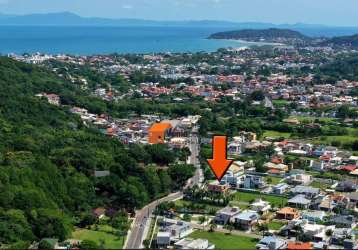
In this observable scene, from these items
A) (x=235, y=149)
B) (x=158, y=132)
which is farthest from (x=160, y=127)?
(x=235, y=149)

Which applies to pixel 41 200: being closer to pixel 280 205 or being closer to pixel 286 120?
pixel 280 205

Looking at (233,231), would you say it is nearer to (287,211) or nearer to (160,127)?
(287,211)

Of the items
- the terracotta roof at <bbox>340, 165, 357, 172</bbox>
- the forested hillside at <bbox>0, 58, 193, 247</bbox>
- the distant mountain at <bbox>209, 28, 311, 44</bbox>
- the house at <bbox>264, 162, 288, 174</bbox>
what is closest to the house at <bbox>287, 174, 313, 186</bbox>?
the house at <bbox>264, 162, 288, 174</bbox>

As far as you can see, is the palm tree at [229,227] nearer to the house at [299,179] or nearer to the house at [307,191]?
the house at [307,191]

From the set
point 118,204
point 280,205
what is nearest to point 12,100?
point 118,204

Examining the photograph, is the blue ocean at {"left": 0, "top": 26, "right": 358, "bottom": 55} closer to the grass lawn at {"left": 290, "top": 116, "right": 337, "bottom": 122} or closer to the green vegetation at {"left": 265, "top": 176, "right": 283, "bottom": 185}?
the grass lawn at {"left": 290, "top": 116, "right": 337, "bottom": 122}

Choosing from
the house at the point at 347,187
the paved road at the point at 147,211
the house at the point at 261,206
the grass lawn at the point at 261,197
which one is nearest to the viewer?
the paved road at the point at 147,211

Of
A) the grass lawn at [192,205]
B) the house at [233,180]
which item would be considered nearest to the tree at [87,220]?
the grass lawn at [192,205]
